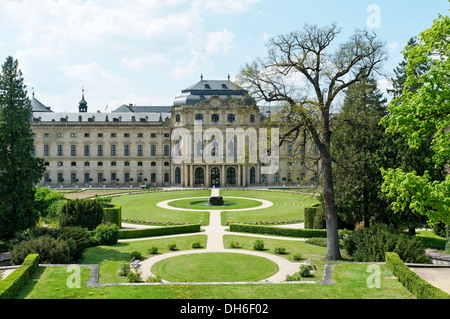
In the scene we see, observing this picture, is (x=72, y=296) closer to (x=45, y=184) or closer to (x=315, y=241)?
(x=315, y=241)

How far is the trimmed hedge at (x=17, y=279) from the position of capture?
12820mm

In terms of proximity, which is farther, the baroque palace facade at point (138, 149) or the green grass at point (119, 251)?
the baroque palace facade at point (138, 149)

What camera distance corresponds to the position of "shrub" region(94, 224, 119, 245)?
994 inches

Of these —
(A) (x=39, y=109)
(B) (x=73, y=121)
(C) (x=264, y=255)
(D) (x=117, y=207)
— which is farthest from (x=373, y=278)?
(A) (x=39, y=109)

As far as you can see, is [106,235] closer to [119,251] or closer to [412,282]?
[119,251]

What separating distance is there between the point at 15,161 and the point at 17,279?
13182 mm

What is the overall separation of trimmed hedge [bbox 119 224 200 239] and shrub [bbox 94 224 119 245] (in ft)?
6.43

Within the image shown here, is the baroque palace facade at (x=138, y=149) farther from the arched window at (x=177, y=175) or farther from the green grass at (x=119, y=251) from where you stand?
the green grass at (x=119, y=251)

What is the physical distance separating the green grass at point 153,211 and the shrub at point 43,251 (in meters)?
14.9

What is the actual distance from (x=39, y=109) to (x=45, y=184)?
19687 mm

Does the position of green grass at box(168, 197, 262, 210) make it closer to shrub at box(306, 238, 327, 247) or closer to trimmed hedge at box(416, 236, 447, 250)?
shrub at box(306, 238, 327, 247)

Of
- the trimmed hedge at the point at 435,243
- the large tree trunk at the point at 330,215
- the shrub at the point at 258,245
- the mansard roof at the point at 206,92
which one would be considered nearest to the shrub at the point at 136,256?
the shrub at the point at 258,245

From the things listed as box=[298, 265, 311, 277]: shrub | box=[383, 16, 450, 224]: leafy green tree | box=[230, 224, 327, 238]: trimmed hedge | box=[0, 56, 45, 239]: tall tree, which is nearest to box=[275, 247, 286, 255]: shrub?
box=[298, 265, 311, 277]: shrub

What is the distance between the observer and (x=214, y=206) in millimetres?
43469
